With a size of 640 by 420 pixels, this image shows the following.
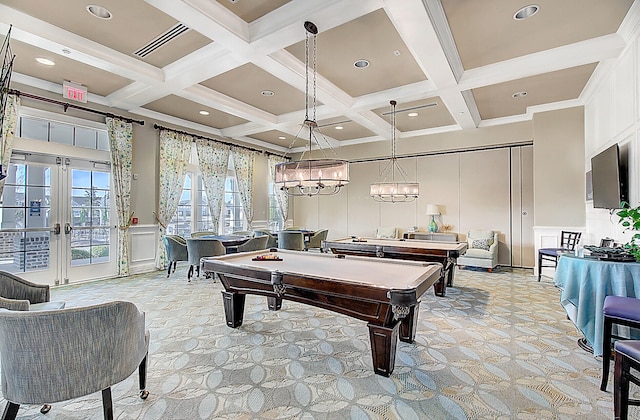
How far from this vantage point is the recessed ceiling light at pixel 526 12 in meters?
3.23

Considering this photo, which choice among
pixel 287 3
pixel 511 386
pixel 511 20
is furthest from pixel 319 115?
pixel 511 386

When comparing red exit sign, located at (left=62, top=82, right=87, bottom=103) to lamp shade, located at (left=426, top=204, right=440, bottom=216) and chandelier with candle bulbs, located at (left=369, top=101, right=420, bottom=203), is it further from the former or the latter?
lamp shade, located at (left=426, top=204, right=440, bottom=216)

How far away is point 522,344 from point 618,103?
3292 mm

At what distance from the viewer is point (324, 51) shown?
414 cm

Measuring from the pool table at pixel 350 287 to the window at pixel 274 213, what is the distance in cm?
594

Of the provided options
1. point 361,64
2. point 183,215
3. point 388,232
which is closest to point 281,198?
point 183,215

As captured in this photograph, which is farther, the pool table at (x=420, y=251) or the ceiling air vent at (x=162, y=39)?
the pool table at (x=420, y=251)

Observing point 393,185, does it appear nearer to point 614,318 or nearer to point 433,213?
point 433,213

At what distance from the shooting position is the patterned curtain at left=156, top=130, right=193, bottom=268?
661 cm

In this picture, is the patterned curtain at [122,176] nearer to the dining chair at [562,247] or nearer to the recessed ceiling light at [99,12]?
the recessed ceiling light at [99,12]

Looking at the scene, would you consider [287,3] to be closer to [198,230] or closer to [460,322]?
[460,322]

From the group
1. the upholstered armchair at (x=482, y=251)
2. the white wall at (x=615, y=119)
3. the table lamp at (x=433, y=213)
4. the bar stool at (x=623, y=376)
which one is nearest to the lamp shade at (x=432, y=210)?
the table lamp at (x=433, y=213)

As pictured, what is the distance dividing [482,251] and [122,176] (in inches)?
288

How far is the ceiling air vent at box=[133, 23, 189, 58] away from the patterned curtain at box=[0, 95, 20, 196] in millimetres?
2133
